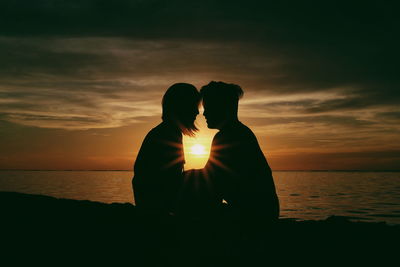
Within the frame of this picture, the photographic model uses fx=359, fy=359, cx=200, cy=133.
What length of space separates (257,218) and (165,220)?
1097 mm

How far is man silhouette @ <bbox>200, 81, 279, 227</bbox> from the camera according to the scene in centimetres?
428

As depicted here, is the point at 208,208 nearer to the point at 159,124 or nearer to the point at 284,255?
the point at 159,124

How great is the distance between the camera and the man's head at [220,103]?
466 centimetres

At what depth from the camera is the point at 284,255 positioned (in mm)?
3275

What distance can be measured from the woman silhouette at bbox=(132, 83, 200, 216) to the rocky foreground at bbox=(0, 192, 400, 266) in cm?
100

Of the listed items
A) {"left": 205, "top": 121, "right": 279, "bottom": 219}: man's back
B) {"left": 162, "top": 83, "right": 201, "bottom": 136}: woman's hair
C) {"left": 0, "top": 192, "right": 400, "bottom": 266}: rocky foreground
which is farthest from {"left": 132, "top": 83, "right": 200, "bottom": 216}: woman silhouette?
{"left": 0, "top": 192, "right": 400, "bottom": 266}: rocky foreground

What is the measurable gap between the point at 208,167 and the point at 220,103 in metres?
0.88

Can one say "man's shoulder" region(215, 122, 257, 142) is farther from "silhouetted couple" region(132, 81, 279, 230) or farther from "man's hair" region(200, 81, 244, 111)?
"man's hair" region(200, 81, 244, 111)

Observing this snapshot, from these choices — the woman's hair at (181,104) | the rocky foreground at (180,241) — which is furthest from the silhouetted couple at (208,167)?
the rocky foreground at (180,241)

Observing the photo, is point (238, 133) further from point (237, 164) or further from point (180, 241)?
point (180, 241)

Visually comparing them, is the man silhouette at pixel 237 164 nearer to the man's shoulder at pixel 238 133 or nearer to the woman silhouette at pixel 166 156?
the man's shoulder at pixel 238 133

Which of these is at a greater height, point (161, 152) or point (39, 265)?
point (161, 152)

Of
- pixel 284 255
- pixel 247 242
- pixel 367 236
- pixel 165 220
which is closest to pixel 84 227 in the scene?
pixel 165 220

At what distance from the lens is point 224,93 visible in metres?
4.69
